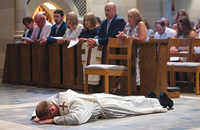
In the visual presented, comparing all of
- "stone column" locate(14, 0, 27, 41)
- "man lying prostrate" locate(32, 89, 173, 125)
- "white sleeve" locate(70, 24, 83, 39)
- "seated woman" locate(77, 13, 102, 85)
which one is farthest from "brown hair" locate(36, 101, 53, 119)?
"stone column" locate(14, 0, 27, 41)

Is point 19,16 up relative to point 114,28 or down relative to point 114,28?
up

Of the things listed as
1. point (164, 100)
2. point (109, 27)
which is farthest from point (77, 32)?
point (164, 100)

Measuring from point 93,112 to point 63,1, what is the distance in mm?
9513

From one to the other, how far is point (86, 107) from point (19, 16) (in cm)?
707

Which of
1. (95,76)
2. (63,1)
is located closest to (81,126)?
(95,76)

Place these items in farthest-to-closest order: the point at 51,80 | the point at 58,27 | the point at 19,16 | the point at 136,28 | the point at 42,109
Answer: the point at 19,16
the point at 58,27
the point at 51,80
the point at 136,28
the point at 42,109

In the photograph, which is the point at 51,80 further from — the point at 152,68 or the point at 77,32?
the point at 152,68

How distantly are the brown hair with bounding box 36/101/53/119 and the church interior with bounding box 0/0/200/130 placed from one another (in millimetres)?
120

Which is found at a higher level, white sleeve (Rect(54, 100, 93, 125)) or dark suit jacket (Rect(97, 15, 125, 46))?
dark suit jacket (Rect(97, 15, 125, 46))

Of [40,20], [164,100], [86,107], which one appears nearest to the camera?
[86,107]

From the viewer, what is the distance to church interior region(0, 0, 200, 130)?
12.9ft

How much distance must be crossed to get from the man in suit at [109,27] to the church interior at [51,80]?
0.70 meters

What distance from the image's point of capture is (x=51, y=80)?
7883 millimetres

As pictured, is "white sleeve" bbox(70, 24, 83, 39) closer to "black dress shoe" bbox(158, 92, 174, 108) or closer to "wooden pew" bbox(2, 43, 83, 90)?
"wooden pew" bbox(2, 43, 83, 90)
